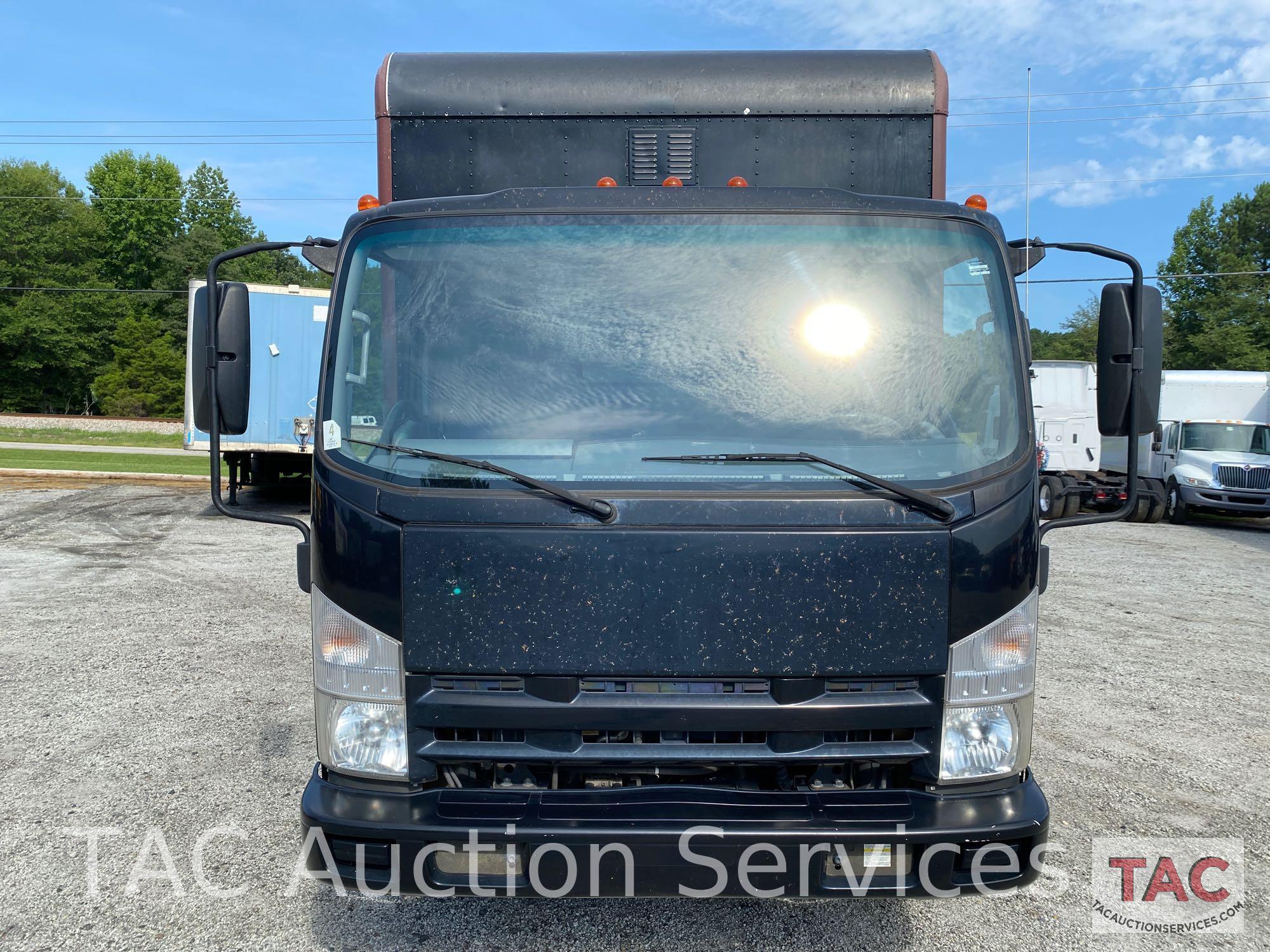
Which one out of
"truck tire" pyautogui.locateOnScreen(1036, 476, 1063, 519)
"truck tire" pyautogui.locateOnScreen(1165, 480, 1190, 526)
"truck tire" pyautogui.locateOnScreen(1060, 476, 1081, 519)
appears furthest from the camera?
"truck tire" pyautogui.locateOnScreen(1036, 476, 1063, 519)

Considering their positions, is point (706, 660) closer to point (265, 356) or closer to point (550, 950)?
point (550, 950)

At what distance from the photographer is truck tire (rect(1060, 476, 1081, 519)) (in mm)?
20312

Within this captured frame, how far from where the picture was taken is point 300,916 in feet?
11.0

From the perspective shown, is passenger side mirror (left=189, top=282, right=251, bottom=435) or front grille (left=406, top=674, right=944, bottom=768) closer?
front grille (left=406, top=674, right=944, bottom=768)

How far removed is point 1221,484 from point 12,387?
208 feet

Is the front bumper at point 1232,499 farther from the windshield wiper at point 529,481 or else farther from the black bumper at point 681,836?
the windshield wiper at point 529,481

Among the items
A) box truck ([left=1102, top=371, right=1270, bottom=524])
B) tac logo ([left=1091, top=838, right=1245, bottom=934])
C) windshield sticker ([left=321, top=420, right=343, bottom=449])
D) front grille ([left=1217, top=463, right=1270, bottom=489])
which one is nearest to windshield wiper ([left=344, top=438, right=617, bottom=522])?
windshield sticker ([left=321, top=420, right=343, bottom=449])

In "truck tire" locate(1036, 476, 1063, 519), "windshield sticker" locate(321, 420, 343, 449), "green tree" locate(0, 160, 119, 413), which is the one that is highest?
"green tree" locate(0, 160, 119, 413)

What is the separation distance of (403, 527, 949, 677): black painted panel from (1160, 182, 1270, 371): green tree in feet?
181

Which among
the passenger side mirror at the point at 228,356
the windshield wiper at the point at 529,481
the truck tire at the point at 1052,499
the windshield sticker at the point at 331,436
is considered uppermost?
the passenger side mirror at the point at 228,356

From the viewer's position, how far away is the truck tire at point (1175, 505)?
19.0m

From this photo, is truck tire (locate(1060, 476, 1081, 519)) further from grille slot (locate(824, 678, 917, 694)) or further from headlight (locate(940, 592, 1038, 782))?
grille slot (locate(824, 678, 917, 694))

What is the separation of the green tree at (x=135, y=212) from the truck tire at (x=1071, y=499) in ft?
215

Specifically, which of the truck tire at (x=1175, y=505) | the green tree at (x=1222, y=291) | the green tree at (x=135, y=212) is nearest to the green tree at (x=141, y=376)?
the green tree at (x=135, y=212)
